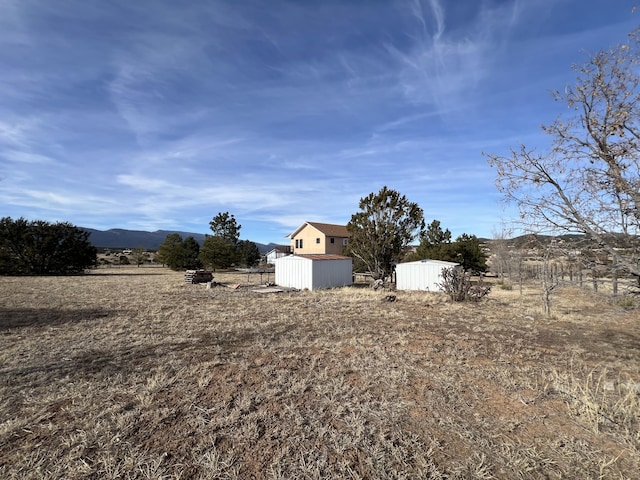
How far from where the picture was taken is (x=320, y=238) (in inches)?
1583

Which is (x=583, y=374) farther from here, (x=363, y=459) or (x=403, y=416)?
(x=363, y=459)

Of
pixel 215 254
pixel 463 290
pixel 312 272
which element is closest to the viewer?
pixel 463 290

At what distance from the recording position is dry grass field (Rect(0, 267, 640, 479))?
3314 millimetres

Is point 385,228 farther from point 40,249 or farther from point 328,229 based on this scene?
point 40,249

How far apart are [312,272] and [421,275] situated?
713 centimetres

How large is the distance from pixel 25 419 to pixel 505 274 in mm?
37226

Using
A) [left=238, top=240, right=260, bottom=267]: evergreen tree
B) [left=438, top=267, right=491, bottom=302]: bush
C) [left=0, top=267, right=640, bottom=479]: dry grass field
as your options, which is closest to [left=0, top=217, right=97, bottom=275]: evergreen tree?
[left=238, top=240, right=260, bottom=267]: evergreen tree

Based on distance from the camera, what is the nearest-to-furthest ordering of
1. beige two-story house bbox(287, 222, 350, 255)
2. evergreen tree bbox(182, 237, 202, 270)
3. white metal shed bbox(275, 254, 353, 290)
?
1. white metal shed bbox(275, 254, 353, 290)
2. evergreen tree bbox(182, 237, 202, 270)
3. beige two-story house bbox(287, 222, 350, 255)

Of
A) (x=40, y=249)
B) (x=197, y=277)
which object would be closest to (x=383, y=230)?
(x=197, y=277)

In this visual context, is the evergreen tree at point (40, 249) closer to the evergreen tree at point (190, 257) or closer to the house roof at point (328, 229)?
the evergreen tree at point (190, 257)

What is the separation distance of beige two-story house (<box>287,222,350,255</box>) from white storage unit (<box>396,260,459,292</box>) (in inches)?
707

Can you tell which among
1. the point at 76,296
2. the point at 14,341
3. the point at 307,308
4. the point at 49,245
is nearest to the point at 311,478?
the point at 14,341

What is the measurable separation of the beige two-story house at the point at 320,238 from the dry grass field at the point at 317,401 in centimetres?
3022

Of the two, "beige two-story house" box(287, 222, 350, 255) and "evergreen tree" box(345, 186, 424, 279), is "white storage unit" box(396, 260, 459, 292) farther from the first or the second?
"beige two-story house" box(287, 222, 350, 255)
